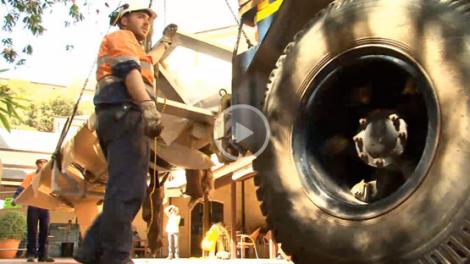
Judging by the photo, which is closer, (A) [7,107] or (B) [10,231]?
(A) [7,107]

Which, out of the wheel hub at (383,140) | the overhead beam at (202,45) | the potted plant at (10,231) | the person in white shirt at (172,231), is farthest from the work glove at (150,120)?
the person in white shirt at (172,231)

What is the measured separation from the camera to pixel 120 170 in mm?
3107

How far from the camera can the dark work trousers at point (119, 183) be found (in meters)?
3.04

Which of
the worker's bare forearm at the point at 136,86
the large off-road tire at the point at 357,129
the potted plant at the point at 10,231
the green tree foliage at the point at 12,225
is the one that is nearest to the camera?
the large off-road tire at the point at 357,129

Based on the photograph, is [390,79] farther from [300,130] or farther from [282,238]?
[282,238]

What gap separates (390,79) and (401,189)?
0.53 m

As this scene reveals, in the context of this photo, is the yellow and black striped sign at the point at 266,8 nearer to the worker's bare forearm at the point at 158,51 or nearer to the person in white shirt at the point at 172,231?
the worker's bare forearm at the point at 158,51

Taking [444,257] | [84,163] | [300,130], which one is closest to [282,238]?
[300,130]

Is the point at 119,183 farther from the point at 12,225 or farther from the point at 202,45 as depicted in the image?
the point at 12,225

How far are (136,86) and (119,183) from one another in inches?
20.9

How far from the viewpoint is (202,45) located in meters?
5.07

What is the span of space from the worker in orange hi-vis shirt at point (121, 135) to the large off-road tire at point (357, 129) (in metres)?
0.83
